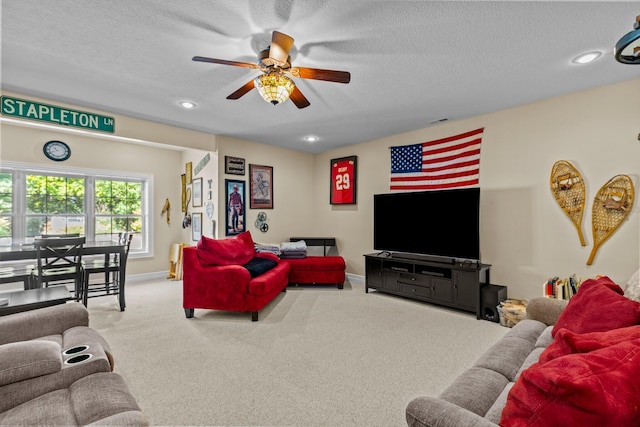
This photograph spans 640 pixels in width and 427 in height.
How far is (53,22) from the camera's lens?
209 cm

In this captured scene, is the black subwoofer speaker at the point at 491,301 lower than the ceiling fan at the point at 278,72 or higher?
lower

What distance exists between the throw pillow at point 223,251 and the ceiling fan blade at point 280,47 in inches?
93.5

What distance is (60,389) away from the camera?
1276 mm

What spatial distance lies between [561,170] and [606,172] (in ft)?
1.22

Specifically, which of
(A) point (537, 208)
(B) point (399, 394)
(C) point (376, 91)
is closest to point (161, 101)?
(C) point (376, 91)

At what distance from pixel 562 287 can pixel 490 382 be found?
2.47 metres

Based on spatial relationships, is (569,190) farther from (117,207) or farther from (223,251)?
(117,207)

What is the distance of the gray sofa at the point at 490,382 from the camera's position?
3.22ft

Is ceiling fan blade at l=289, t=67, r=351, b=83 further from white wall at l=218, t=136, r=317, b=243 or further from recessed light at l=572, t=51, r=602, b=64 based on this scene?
white wall at l=218, t=136, r=317, b=243

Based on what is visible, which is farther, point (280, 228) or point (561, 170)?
point (280, 228)

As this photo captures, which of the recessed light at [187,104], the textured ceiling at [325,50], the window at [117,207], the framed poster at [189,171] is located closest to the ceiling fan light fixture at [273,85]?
the textured ceiling at [325,50]

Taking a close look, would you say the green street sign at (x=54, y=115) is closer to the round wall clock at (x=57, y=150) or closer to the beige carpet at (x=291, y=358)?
the round wall clock at (x=57, y=150)

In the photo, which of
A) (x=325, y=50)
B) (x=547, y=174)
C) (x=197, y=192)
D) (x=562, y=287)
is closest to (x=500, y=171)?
(x=547, y=174)

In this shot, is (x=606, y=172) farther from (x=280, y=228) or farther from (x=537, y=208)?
(x=280, y=228)
